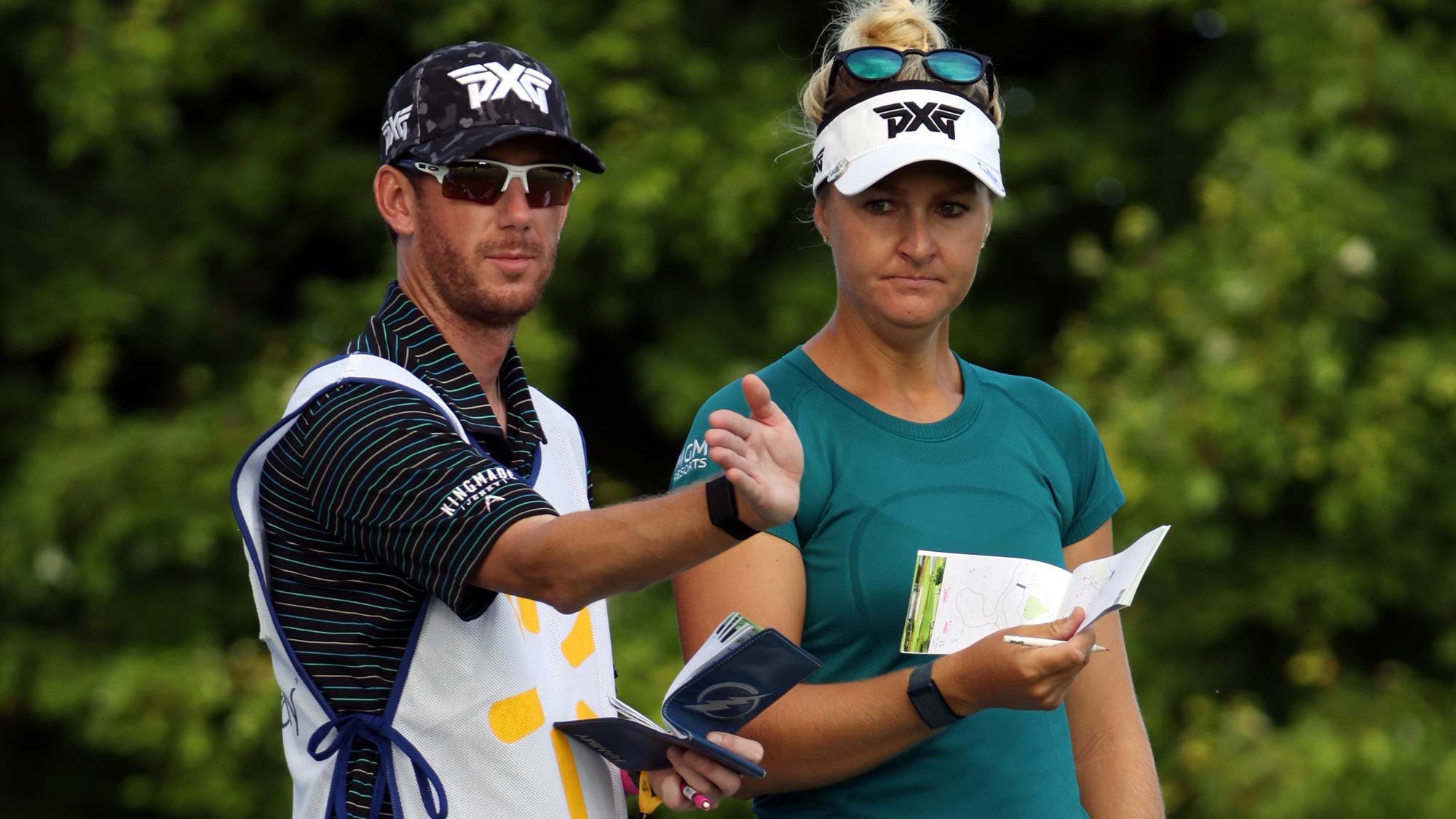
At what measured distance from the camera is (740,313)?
7664 millimetres

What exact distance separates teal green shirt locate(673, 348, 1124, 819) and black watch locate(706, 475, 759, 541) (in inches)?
16.1

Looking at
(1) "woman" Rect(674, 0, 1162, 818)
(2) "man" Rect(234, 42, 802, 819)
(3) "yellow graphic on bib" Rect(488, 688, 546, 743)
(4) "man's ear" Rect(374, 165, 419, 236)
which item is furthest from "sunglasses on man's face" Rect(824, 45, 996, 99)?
(3) "yellow graphic on bib" Rect(488, 688, 546, 743)

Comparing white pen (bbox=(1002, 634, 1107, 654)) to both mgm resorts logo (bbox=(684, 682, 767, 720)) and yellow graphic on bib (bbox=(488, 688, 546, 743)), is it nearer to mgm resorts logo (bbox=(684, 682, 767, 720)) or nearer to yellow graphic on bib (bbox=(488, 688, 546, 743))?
mgm resorts logo (bbox=(684, 682, 767, 720))

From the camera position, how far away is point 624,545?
2.01 meters

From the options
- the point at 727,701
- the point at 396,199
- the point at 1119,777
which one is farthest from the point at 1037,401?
the point at 396,199

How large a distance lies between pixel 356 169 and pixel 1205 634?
4341 mm

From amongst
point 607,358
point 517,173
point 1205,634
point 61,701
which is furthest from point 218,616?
point 517,173

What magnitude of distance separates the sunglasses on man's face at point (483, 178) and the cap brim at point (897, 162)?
448mm

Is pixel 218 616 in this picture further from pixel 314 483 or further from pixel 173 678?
pixel 314 483

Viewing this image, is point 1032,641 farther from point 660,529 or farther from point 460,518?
point 460,518

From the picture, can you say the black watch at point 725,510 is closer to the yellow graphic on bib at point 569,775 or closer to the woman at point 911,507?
the woman at point 911,507

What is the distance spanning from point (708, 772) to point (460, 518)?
541 millimetres

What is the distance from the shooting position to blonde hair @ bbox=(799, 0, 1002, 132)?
2.64 meters

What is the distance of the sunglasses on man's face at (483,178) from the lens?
2498 millimetres
